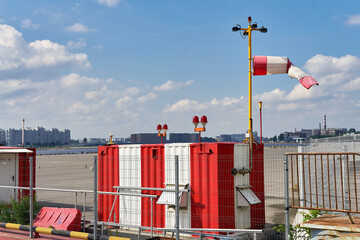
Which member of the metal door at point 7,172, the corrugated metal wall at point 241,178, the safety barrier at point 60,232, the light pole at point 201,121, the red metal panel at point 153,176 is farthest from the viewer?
the metal door at point 7,172

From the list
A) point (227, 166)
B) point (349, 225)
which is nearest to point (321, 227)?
point (349, 225)

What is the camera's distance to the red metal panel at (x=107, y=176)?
12578 mm

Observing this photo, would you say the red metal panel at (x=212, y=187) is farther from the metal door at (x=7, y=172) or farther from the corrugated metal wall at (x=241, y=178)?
the metal door at (x=7, y=172)

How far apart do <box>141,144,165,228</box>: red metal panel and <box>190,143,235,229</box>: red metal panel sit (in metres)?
1.12

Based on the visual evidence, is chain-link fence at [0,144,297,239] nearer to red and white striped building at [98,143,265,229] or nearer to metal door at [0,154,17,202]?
red and white striped building at [98,143,265,229]

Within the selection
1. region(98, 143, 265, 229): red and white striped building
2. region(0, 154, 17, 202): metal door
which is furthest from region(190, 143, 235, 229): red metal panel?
region(0, 154, 17, 202): metal door

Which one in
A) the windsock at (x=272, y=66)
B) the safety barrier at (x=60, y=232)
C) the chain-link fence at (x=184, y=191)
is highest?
the windsock at (x=272, y=66)

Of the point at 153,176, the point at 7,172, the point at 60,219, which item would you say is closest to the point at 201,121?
the point at 153,176

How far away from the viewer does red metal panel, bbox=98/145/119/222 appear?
12.6 meters

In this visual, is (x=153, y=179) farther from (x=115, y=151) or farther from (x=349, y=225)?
(x=349, y=225)

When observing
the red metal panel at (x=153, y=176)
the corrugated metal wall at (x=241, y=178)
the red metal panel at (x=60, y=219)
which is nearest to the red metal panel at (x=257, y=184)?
the corrugated metal wall at (x=241, y=178)

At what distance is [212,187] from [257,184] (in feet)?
6.75

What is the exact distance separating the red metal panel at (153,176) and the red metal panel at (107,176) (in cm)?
117

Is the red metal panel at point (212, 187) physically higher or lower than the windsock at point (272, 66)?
lower
